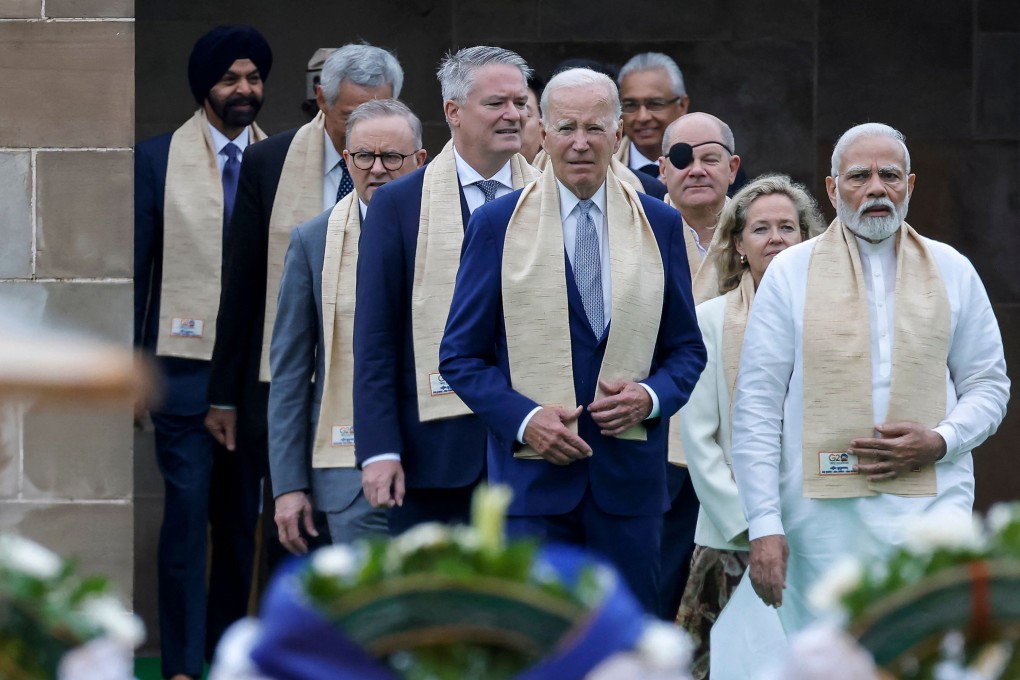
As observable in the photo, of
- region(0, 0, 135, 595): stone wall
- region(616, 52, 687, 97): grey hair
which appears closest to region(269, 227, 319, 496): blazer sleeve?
region(0, 0, 135, 595): stone wall

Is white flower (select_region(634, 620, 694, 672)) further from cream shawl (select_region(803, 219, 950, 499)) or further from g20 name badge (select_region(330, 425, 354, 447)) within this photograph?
g20 name badge (select_region(330, 425, 354, 447))

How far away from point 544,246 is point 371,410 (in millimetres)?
767

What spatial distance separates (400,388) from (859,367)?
4.28 ft

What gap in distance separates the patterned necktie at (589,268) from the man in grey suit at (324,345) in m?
1.15

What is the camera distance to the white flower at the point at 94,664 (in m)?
2.52

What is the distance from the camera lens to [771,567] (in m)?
5.66

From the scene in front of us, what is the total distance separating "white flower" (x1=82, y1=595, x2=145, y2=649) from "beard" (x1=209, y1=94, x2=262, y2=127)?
5425 mm

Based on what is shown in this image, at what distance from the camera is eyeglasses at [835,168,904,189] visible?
5988 mm

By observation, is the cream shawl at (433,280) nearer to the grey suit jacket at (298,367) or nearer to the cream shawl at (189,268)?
the grey suit jacket at (298,367)

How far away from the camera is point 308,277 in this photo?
6.41 meters

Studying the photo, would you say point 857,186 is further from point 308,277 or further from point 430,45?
point 430,45

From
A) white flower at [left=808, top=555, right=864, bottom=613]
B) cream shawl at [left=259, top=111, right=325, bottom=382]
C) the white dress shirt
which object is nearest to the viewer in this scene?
white flower at [left=808, top=555, right=864, bottom=613]

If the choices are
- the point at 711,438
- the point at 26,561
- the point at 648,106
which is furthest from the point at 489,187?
the point at 26,561

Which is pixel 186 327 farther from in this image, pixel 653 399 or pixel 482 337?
pixel 653 399
